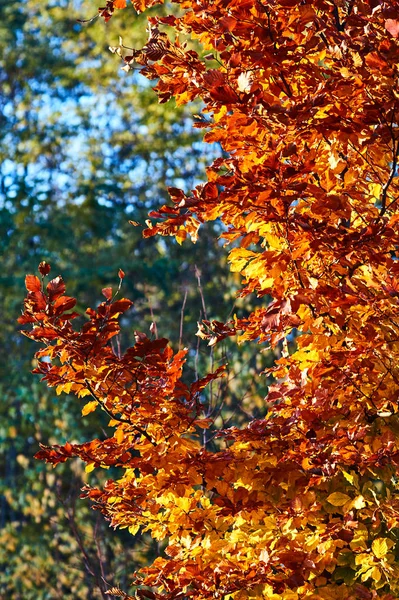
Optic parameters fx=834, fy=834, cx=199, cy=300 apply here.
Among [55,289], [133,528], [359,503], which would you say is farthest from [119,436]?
[359,503]

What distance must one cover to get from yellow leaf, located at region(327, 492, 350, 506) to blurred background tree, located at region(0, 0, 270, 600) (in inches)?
242

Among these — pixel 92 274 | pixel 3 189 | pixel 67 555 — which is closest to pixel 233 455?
pixel 67 555

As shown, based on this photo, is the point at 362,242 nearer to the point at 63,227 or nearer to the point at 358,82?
the point at 358,82

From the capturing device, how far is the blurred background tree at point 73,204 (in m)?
9.19

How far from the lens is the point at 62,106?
1248 centimetres

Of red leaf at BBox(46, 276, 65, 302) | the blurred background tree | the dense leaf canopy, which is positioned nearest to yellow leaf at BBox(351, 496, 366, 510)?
the dense leaf canopy

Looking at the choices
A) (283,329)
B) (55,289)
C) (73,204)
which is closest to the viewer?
(55,289)

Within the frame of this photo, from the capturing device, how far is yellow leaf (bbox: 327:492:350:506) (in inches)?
96.3

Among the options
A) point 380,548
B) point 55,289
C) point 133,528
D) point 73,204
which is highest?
point 73,204

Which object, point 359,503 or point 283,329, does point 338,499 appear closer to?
point 359,503

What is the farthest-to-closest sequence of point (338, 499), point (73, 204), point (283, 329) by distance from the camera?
point (73, 204), point (283, 329), point (338, 499)

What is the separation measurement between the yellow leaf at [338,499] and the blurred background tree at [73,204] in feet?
20.2

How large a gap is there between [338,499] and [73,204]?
9.51 metres

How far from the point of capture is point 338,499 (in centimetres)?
245
